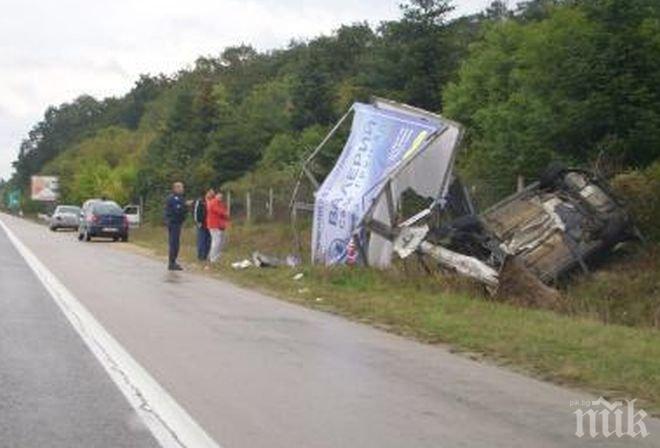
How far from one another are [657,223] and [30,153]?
599 feet

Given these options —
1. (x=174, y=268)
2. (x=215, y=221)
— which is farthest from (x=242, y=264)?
(x=215, y=221)

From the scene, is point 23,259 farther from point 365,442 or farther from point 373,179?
point 365,442

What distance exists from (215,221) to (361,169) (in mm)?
4664

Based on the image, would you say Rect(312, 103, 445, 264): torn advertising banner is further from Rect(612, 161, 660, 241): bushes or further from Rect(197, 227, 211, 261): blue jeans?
Rect(197, 227, 211, 261): blue jeans

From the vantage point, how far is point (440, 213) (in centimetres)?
2289

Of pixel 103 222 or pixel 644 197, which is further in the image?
pixel 103 222

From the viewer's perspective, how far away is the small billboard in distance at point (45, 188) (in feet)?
412

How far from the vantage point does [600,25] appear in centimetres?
2461

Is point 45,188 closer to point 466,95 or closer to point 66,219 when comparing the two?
point 66,219

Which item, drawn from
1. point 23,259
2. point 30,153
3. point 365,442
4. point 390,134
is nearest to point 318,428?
point 365,442

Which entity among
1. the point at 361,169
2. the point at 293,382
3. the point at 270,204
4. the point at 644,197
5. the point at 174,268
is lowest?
the point at 174,268

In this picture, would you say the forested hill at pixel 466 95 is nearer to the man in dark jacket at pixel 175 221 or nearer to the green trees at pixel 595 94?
the green trees at pixel 595 94

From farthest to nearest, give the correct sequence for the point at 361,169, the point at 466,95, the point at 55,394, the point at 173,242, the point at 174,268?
1. the point at 466,95
2. the point at 173,242
3. the point at 174,268
4. the point at 361,169
5. the point at 55,394

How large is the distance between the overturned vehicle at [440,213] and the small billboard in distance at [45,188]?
106 meters
